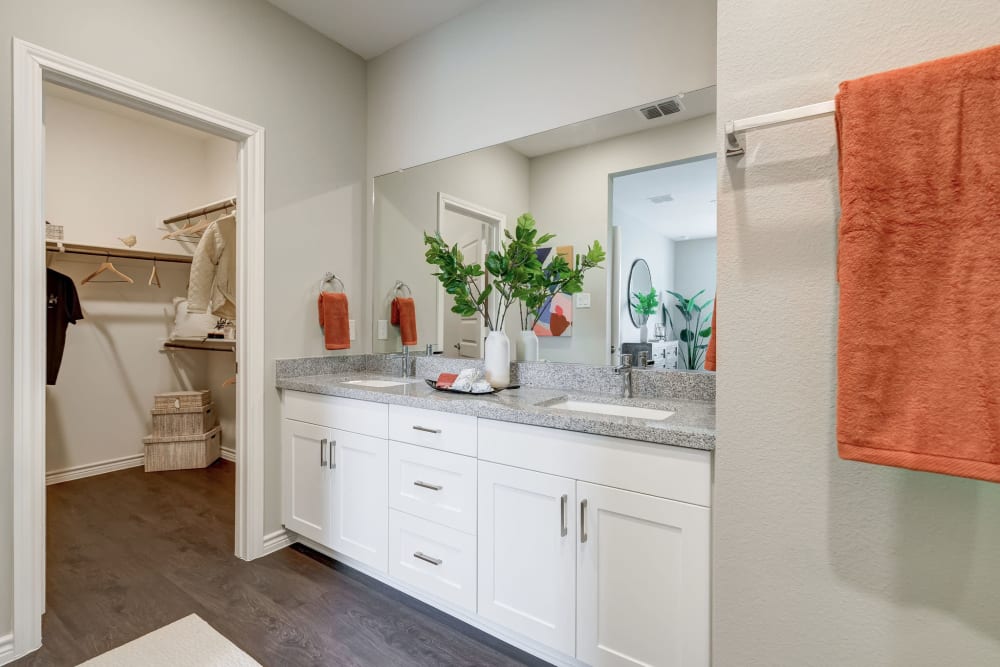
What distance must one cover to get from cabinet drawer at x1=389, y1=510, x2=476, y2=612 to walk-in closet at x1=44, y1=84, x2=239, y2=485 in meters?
1.98

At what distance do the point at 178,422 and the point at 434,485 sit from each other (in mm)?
2899

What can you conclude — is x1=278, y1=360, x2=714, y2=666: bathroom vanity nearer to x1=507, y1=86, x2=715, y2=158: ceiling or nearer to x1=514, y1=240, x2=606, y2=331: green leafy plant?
x1=514, y1=240, x2=606, y2=331: green leafy plant

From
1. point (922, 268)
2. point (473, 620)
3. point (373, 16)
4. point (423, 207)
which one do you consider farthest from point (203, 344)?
point (922, 268)

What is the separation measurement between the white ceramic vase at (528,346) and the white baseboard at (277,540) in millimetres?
1504

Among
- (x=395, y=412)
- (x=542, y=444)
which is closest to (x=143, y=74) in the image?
(x=395, y=412)

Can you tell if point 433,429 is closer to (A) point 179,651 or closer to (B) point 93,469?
(A) point 179,651

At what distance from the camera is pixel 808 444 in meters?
1.06

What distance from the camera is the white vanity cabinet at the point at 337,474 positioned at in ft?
6.62

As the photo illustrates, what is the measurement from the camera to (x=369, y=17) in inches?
95.6

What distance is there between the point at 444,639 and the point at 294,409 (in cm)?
127

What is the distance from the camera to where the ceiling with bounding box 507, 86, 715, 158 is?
175 centimetres

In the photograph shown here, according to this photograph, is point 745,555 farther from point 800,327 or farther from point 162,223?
point 162,223

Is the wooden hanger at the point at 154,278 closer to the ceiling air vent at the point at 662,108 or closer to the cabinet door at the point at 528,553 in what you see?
the cabinet door at the point at 528,553

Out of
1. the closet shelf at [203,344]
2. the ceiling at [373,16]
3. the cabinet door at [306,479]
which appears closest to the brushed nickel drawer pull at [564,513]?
the cabinet door at [306,479]
